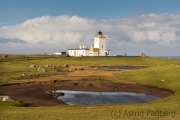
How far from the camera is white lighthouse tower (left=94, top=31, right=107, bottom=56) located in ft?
500

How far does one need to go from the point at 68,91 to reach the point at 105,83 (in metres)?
11.3

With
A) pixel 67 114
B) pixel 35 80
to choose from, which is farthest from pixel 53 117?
pixel 35 80

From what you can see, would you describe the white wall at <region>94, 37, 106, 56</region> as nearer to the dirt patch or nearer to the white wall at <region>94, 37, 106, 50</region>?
the white wall at <region>94, 37, 106, 50</region>

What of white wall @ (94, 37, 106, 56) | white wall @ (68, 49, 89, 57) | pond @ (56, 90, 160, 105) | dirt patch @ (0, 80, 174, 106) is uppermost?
white wall @ (94, 37, 106, 56)

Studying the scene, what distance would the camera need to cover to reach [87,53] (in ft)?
510

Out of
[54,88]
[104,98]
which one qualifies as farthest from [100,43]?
[104,98]

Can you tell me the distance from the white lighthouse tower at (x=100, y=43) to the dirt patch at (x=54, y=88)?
95.6 m

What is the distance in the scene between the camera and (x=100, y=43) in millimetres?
152500

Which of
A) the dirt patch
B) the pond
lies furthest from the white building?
the pond

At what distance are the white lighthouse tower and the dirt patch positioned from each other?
95.6m

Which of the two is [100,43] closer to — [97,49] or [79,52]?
[97,49]

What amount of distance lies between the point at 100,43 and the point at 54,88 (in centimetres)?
10482

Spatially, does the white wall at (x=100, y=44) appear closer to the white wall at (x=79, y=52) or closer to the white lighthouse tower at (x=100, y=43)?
the white lighthouse tower at (x=100, y=43)

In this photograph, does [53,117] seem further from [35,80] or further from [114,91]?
[35,80]
